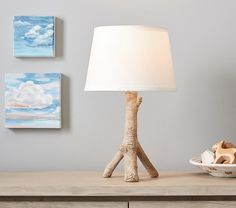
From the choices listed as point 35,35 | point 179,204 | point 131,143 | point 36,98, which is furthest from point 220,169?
point 35,35

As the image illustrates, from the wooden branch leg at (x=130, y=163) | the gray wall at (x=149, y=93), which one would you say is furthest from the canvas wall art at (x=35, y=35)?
the wooden branch leg at (x=130, y=163)

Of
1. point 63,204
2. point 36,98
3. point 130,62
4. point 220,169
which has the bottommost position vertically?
point 63,204

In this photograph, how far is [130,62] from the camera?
6.23 ft

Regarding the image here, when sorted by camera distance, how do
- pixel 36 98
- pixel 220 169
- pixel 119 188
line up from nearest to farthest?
pixel 119 188 < pixel 220 169 < pixel 36 98

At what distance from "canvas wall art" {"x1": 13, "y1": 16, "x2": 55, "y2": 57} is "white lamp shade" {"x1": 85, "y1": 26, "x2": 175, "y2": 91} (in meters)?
0.43

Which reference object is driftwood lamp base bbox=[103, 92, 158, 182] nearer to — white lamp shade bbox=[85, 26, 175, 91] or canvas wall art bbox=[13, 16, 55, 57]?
white lamp shade bbox=[85, 26, 175, 91]

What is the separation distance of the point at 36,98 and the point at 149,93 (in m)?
0.50

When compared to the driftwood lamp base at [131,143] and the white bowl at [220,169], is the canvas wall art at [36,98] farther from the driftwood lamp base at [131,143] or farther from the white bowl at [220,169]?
the white bowl at [220,169]

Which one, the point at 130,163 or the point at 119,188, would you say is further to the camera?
the point at 130,163

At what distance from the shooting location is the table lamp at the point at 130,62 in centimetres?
189

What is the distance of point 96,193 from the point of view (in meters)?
1.82

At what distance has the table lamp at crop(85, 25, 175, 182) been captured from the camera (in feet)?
6.20

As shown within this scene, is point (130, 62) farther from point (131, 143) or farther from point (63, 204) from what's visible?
point (63, 204)

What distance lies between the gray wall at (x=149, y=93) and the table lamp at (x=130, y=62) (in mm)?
384
